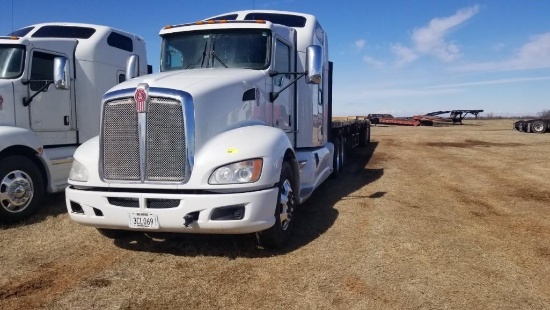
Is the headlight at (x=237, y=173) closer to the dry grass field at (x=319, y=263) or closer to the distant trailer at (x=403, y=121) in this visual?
the dry grass field at (x=319, y=263)

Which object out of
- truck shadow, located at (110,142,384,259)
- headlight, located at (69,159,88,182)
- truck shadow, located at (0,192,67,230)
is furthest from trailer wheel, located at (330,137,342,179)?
headlight, located at (69,159,88,182)

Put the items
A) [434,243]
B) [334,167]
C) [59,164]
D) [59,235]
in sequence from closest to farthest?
1. [434,243]
2. [59,235]
3. [59,164]
4. [334,167]

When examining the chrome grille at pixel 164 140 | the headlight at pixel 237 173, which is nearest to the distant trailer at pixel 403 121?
the headlight at pixel 237 173

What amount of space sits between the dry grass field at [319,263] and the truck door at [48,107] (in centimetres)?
119

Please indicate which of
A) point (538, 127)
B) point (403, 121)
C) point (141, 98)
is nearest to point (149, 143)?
point (141, 98)

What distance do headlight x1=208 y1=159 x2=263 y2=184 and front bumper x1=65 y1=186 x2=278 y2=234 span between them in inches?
5.5

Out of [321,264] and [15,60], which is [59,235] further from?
[321,264]

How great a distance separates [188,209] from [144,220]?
1.60 feet

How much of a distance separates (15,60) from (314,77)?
15.1 feet

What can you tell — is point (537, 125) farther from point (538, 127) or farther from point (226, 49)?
point (226, 49)

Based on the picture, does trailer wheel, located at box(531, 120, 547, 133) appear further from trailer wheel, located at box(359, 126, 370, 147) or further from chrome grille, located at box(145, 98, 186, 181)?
chrome grille, located at box(145, 98, 186, 181)

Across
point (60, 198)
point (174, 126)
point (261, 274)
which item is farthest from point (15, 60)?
point (261, 274)

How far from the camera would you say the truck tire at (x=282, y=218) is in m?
4.76

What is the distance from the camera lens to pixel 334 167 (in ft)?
33.2
